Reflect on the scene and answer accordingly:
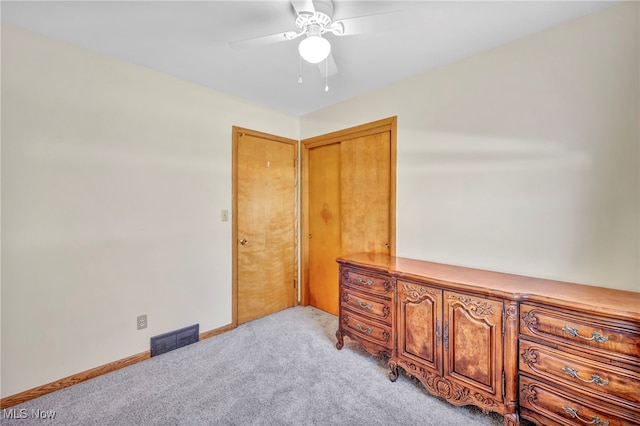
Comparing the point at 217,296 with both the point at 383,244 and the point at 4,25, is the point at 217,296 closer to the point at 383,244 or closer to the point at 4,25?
the point at 383,244

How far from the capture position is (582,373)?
51.5 inches

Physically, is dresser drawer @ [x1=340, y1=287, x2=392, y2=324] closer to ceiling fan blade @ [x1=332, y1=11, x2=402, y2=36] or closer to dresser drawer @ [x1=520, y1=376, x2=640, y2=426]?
dresser drawer @ [x1=520, y1=376, x2=640, y2=426]

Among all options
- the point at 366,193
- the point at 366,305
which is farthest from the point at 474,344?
the point at 366,193

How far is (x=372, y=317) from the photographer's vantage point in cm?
214

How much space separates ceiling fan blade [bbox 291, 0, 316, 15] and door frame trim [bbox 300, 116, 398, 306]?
1.41 meters

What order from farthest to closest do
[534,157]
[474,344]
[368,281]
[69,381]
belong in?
[368,281] < [69,381] < [534,157] < [474,344]

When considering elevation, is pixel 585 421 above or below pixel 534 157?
below

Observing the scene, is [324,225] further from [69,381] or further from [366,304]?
[69,381]

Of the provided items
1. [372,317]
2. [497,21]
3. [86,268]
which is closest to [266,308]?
[372,317]

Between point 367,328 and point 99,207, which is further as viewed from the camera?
point 367,328

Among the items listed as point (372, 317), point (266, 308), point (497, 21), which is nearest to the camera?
point (497, 21)

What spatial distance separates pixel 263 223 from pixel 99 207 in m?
1.51

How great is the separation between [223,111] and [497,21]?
240 centimetres

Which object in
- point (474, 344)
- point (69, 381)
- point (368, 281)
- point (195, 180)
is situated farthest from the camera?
point (195, 180)
